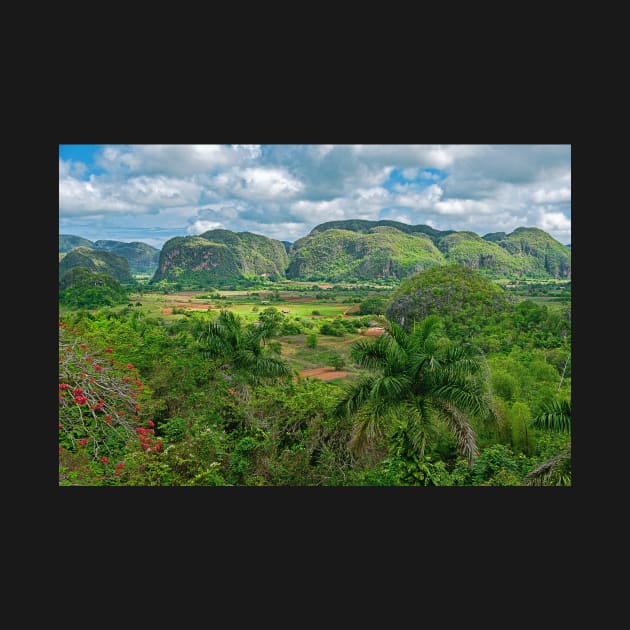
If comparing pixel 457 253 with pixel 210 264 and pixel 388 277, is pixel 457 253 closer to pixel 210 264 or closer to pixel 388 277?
pixel 388 277

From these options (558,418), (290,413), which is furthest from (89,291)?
(558,418)

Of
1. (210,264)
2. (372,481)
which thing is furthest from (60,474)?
(210,264)

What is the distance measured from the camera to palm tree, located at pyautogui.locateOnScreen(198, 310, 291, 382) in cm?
789

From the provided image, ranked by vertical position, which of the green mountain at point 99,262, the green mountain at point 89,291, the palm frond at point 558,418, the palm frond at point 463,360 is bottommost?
the palm frond at point 558,418

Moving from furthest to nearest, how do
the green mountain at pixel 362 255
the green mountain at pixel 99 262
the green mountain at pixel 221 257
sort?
1. the green mountain at pixel 221 257
2. the green mountain at pixel 362 255
3. the green mountain at pixel 99 262

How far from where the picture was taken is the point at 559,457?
439cm

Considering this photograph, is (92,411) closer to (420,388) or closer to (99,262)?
(420,388)

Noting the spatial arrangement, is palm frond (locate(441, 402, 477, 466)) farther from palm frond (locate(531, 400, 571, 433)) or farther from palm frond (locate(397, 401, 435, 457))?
palm frond (locate(531, 400, 571, 433))

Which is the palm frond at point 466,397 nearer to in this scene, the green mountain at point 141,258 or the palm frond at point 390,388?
the palm frond at point 390,388

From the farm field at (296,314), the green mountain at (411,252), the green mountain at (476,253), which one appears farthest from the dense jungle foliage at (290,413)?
the green mountain at (476,253)

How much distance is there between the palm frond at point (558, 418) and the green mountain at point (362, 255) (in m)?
30.5

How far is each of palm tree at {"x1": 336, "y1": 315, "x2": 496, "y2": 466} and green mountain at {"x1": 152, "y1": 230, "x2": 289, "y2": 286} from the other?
36.6 m

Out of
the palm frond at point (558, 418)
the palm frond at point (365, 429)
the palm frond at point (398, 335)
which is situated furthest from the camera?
the palm frond at point (398, 335)

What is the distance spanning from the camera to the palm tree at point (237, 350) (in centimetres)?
789
